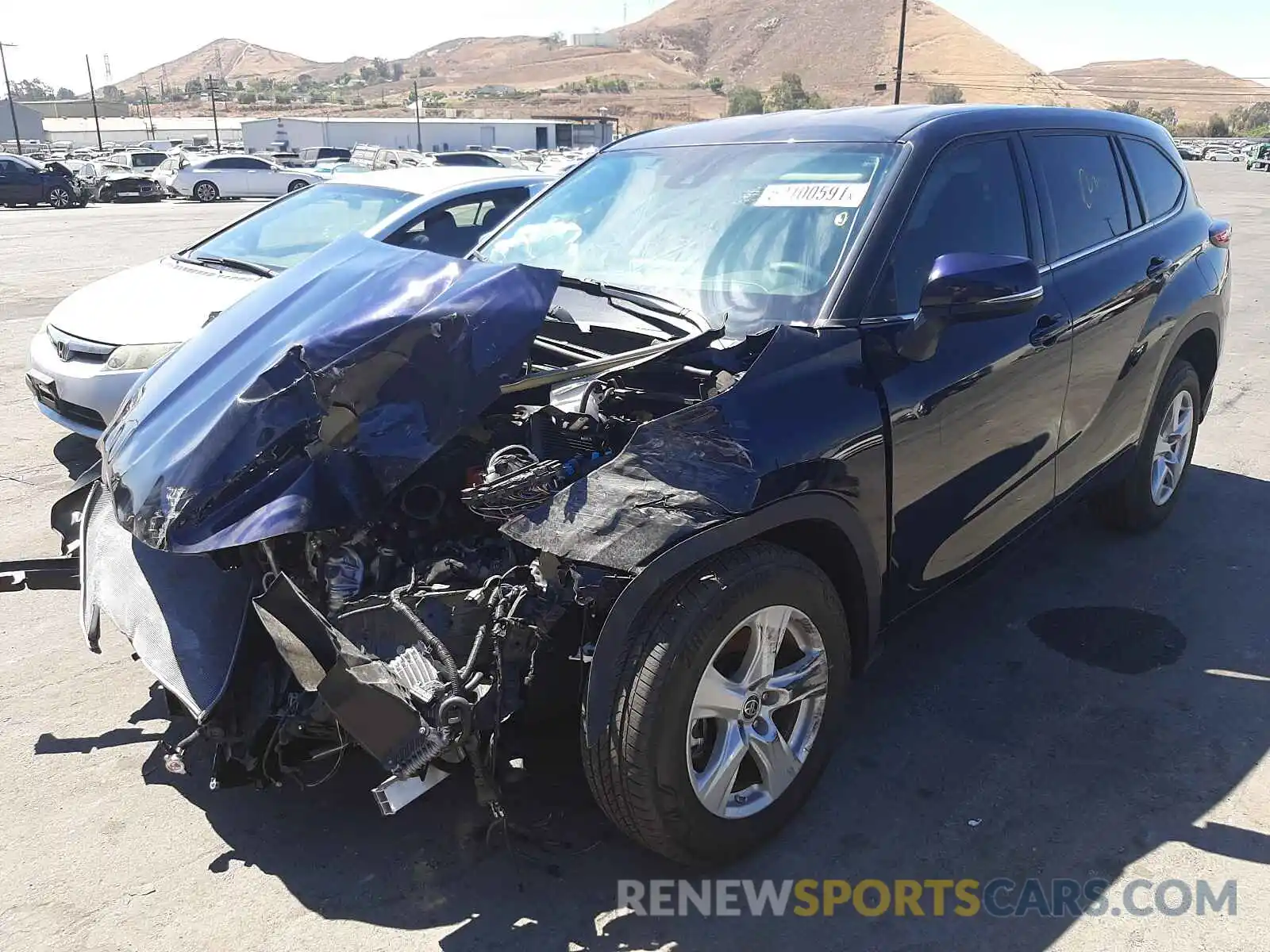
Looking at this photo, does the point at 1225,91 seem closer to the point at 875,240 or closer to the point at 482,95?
the point at 482,95

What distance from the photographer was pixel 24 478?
5934 mm

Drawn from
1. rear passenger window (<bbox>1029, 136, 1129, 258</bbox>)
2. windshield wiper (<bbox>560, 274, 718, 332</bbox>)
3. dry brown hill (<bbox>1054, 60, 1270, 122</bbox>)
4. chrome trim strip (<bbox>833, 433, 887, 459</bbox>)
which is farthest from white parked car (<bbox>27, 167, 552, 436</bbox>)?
dry brown hill (<bbox>1054, 60, 1270, 122</bbox>)

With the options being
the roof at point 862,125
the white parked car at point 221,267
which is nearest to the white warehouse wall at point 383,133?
the white parked car at point 221,267

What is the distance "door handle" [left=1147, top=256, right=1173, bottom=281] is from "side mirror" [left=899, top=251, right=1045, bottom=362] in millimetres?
1680

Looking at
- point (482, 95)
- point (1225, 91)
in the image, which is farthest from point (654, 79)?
point (1225, 91)

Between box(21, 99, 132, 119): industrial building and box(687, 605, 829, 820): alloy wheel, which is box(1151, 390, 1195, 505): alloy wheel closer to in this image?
box(687, 605, 829, 820): alloy wheel

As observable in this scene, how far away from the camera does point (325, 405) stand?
9.14 ft

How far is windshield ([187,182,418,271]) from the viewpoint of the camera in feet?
23.2

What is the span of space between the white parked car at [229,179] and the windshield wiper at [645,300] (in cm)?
3030

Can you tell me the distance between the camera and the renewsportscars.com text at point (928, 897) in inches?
105

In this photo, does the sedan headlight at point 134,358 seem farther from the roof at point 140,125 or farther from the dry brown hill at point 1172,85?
the dry brown hill at point 1172,85

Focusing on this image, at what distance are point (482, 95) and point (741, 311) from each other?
14207cm

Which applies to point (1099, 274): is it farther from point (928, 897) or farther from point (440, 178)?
point (440, 178)

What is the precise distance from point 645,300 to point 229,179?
3221cm
